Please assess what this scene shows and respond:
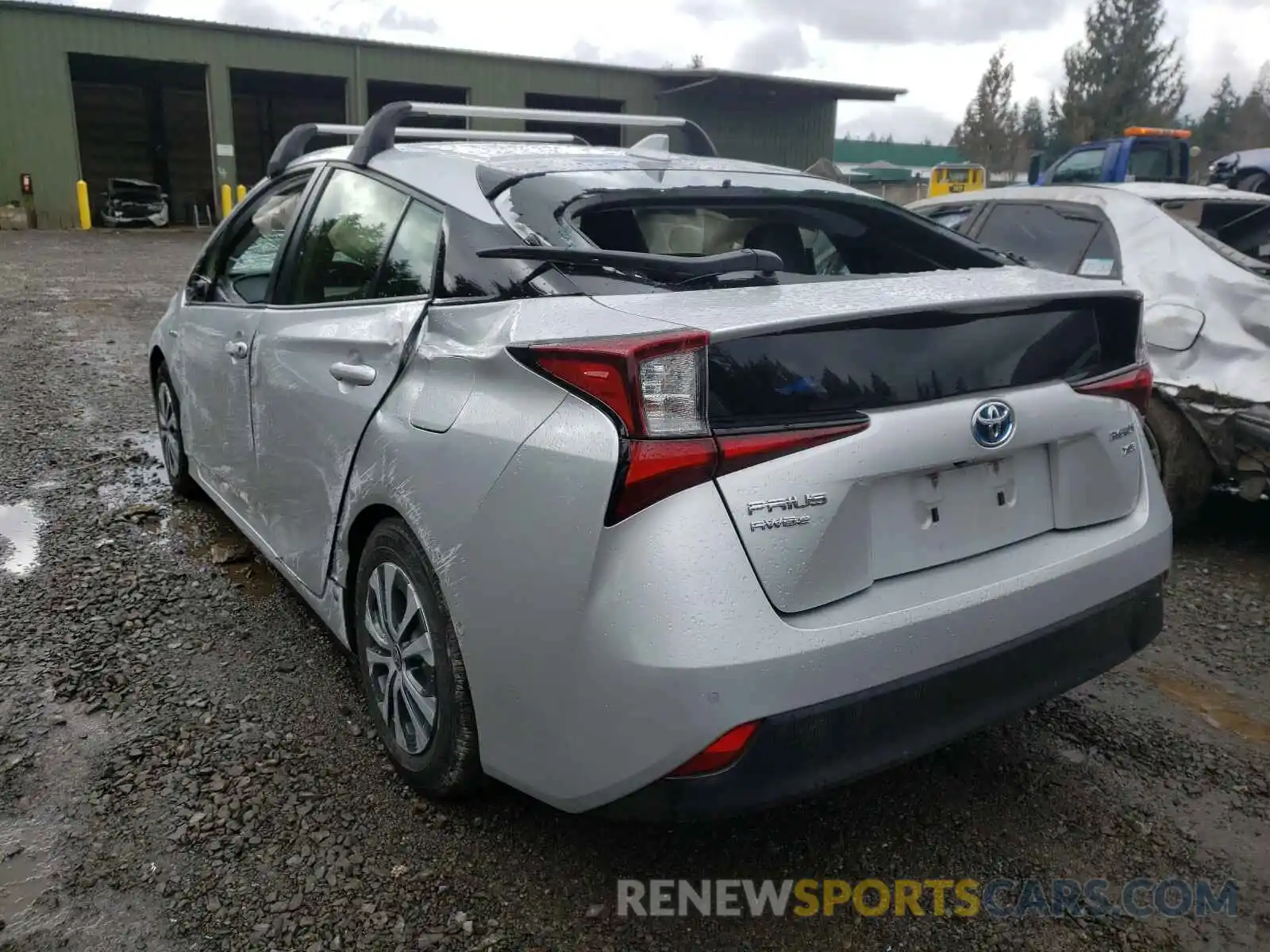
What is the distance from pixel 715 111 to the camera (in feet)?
96.8

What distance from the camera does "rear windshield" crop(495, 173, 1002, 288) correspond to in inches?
99.9

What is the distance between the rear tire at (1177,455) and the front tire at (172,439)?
4.25 metres

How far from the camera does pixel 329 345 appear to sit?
2766mm

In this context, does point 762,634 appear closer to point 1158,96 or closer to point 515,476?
point 515,476

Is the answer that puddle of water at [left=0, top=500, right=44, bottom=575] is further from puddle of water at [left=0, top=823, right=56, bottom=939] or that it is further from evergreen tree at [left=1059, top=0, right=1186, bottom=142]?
evergreen tree at [left=1059, top=0, right=1186, bottom=142]

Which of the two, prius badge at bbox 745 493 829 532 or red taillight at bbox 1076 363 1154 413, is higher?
red taillight at bbox 1076 363 1154 413

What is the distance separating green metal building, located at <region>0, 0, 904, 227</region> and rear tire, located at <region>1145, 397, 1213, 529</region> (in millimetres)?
21764

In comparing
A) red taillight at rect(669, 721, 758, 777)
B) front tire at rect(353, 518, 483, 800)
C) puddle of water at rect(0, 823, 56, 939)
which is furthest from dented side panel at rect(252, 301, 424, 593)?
red taillight at rect(669, 721, 758, 777)

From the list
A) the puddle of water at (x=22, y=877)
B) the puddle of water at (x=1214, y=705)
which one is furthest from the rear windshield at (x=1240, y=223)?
the puddle of water at (x=22, y=877)

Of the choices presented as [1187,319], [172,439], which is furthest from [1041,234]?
[172,439]

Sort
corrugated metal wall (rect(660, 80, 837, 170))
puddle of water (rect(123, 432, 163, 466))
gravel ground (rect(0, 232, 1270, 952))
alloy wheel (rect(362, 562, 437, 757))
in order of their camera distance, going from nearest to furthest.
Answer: gravel ground (rect(0, 232, 1270, 952)) < alloy wheel (rect(362, 562, 437, 757)) < puddle of water (rect(123, 432, 163, 466)) < corrugated metal wall (rect(660, 80, 837, 170))

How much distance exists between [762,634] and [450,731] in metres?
0.88

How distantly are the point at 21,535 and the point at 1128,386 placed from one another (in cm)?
436

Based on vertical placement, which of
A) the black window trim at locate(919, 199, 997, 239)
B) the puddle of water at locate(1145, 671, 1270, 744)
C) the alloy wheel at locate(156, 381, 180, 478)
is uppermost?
the black window trim at locate(919, 199, 997, 239)
